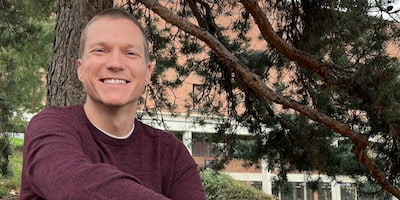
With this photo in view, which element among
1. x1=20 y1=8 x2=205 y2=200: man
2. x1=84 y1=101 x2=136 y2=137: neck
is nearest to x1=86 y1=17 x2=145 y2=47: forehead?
x1=20 y1=8 x2=205 y2=200: man

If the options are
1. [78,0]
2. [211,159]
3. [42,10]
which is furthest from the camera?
[42,10]

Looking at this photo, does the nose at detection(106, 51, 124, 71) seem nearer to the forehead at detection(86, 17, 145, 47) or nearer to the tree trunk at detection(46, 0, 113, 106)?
the forehead at detection(86, 17, 145, 47)

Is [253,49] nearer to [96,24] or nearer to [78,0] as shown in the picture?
[78,0]

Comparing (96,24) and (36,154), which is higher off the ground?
(96,24)

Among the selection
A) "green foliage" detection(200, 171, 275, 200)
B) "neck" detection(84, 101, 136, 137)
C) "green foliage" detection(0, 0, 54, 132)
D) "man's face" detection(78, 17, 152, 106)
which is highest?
"green foliage" detection(0, 0, 54, 132)

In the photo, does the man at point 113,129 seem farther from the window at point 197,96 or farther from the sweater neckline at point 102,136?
the window at point 197,96

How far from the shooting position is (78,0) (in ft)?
12.1

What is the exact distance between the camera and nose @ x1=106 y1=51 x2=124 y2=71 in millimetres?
1485

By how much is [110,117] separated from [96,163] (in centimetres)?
25

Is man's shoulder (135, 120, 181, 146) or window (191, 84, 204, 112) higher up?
window (191, 84, 204, 112)

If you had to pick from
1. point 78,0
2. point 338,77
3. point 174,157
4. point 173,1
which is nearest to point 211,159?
point 173,1

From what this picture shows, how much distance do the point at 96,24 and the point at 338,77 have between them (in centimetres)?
334

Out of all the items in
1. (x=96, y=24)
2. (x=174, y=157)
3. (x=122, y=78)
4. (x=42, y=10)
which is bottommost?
(x=174, y=157)

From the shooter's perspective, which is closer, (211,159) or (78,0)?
(78,0)
